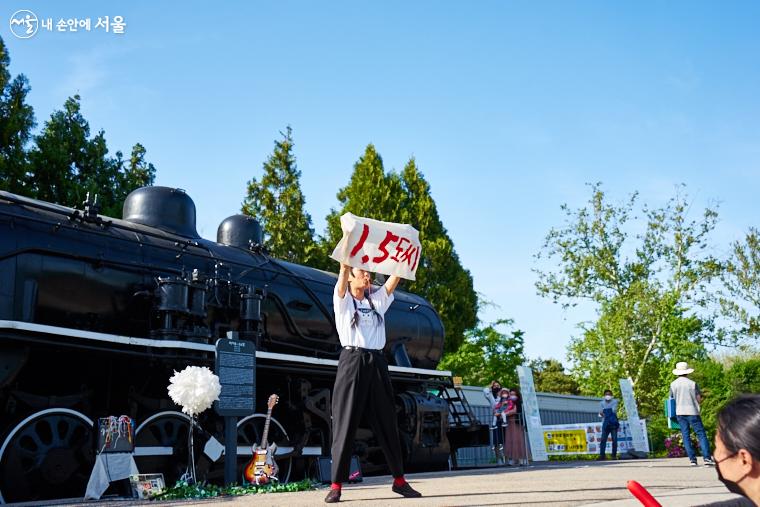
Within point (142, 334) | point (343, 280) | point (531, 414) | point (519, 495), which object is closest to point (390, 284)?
point (343, 280)

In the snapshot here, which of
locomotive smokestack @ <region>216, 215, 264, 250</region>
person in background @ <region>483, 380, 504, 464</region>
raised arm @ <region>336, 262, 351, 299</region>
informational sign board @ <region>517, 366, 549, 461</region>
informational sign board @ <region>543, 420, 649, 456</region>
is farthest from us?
informational sign board @ <region>543, 420, 649, 456</region>

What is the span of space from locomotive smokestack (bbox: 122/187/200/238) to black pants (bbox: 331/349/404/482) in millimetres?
4671

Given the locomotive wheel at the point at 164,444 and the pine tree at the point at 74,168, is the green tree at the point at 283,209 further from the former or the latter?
the locomotive wheel at the point at 164,444

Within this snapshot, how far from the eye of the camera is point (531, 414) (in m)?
15.9

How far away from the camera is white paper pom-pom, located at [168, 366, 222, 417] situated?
715 cm

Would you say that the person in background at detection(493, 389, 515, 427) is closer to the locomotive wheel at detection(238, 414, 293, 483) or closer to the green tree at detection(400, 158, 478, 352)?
the locomotive wheel at detection(238, 414, 293, 483)

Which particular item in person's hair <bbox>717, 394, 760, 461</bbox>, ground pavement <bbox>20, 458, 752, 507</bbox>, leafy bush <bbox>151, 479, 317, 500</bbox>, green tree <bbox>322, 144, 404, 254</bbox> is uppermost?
green tree <bbox>322, 144, 404, 254</bbox>

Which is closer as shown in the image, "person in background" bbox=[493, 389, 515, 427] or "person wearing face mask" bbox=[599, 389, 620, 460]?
"person in background" bbox=[493, 389, 515, 427]

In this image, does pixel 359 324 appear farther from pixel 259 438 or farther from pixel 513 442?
pixel 513 442

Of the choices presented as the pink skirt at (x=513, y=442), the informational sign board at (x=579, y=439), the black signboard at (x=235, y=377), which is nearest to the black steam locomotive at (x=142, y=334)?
the black signboard at (x=235, y=377)

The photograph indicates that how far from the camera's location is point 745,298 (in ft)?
104

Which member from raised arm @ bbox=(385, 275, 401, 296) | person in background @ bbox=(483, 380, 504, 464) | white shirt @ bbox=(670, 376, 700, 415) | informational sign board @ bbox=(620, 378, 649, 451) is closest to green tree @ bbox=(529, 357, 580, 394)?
informational sign board @ bbox=(620, 378, 649, 451)

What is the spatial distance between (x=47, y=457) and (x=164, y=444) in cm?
131

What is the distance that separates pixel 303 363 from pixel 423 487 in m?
3.42
